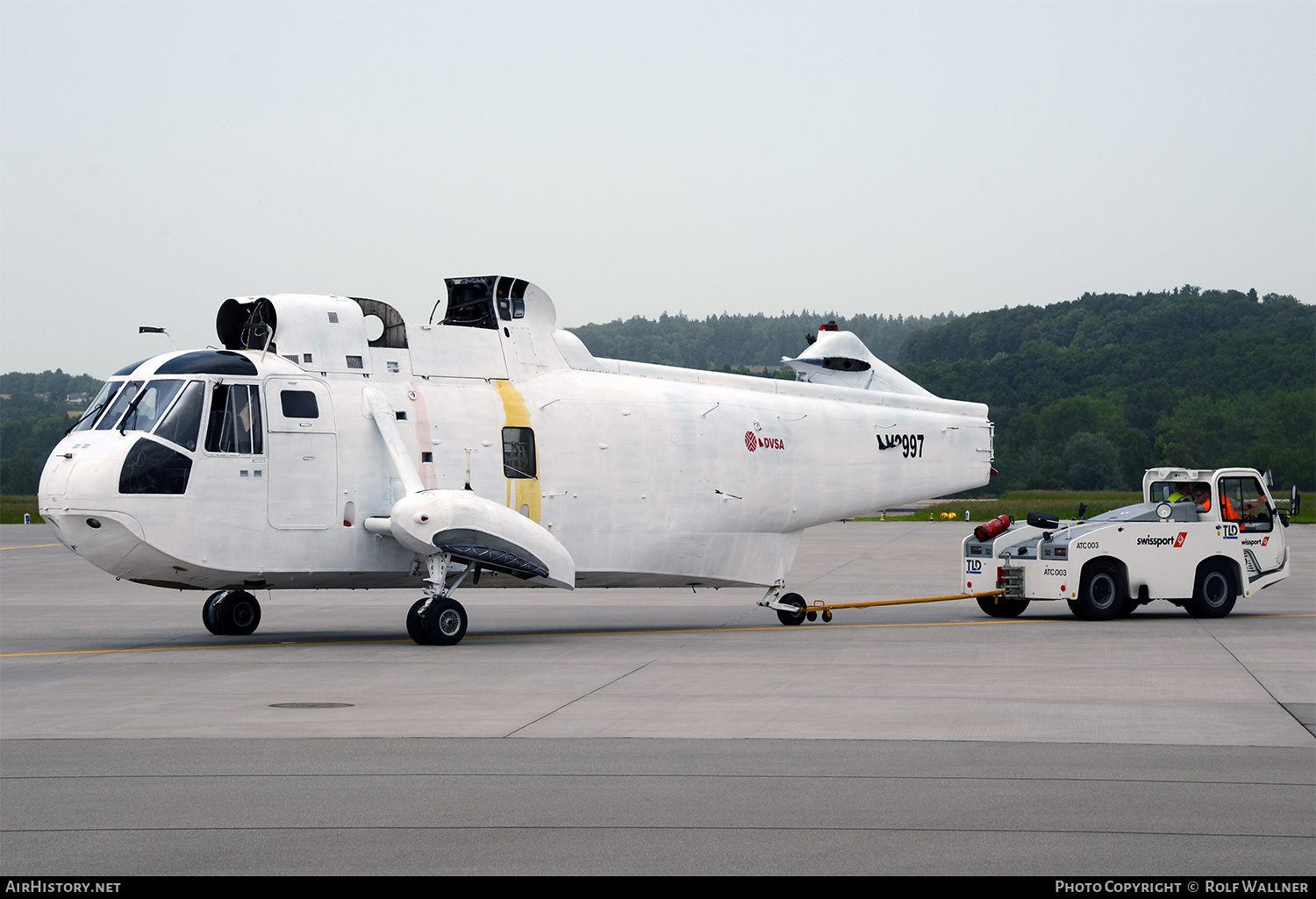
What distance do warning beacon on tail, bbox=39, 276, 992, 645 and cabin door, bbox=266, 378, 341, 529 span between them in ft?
0.07

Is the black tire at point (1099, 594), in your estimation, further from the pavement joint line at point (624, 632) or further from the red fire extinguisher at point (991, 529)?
the red fire extinguisher at point (991, 529)

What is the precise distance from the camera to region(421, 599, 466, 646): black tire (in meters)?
17.3

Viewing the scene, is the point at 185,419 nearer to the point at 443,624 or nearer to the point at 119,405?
the point at 119,405

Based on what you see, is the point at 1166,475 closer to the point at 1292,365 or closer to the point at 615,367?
the point at 615,367

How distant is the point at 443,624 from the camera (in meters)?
17.4

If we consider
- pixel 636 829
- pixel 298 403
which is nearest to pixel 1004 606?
pixel 298 403

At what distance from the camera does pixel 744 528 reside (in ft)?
68.1

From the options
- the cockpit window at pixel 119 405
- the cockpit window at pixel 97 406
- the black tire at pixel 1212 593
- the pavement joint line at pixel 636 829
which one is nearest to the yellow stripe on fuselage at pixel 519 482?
the cockpit window at pixel 119 405

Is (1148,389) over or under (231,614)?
over

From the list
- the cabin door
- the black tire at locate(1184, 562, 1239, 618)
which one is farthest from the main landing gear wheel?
the black tire at locate(1184, 562, 1239, 618)

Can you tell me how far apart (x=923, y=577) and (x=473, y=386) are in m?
15.2

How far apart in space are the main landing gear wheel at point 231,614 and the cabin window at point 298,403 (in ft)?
9.73

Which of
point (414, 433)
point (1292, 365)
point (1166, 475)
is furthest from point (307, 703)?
point (1292, 365)

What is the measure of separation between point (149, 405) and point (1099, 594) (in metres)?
14.0
